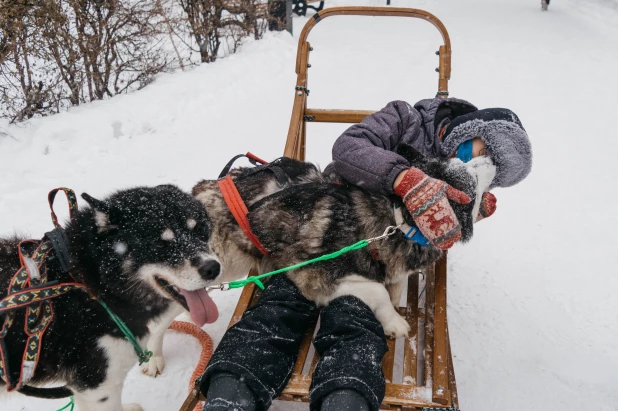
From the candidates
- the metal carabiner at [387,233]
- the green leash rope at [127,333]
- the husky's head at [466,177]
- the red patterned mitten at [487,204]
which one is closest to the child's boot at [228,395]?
the green leash rope at [127,333]

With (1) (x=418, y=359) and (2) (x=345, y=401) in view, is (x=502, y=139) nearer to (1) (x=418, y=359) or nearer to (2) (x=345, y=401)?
(1) (x=418, y=359)

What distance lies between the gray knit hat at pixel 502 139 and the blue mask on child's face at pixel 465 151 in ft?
0.10

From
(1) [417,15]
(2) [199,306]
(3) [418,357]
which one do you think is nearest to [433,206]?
(3) [418,357]

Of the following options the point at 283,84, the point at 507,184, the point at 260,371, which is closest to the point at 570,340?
the point at 507,184

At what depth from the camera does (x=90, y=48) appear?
4965 millimetres

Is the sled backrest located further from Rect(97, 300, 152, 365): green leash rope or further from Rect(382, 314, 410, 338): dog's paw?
Rect(97, 300, 152, 365): green leash rope

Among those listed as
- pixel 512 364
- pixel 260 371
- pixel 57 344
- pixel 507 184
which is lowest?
pixel 512 364

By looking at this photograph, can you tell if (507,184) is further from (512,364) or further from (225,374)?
(225,374)

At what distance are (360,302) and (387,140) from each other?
31.3 inches

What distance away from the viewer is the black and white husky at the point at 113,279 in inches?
63.2

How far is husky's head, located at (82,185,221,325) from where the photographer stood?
1.61 meters

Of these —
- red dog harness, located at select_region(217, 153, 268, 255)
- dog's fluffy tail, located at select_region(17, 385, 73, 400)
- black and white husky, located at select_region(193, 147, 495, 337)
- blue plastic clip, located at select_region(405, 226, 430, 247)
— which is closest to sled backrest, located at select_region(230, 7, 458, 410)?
black and white husky, located at select_region(193, 147, 495, 337)

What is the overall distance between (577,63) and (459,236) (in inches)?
274

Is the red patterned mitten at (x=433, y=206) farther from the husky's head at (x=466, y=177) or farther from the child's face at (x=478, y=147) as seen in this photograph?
the child's face at (x=478, y=147)
